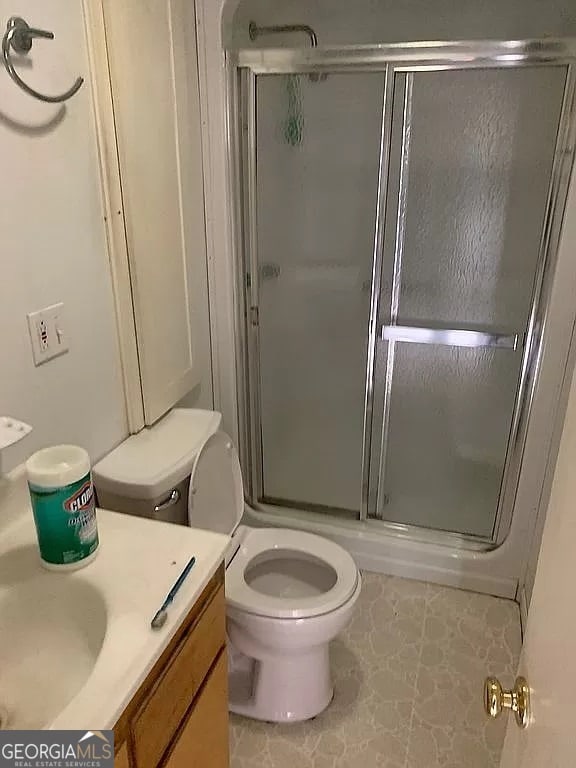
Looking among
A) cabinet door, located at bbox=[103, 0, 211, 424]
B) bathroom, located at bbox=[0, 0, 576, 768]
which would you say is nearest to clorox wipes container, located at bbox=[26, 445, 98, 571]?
bathroom, located at bbox=[0, 0, 576, 768]

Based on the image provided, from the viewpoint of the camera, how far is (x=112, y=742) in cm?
88

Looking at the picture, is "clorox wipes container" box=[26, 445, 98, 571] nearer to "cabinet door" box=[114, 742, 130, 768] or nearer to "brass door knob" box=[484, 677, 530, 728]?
"cabinet door" box=[114, 742, 130, 768]

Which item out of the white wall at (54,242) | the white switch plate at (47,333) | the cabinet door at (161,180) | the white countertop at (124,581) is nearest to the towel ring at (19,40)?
the white wall at (54,242)

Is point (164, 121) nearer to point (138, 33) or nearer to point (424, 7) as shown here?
point (138, 33)

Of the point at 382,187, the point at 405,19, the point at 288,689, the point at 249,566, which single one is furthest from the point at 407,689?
the point at 405,19

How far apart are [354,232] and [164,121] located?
0.72 metres

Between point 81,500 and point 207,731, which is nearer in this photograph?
point 81,500

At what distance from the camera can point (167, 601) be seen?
1.07m

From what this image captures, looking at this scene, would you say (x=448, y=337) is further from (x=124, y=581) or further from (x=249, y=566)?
(x=124, y=581)

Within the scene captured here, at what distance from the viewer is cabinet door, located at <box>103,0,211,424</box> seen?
151cm

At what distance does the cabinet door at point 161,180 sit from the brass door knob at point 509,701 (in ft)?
3.82

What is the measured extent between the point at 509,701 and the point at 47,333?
1.10 m

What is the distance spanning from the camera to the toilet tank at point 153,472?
5.01 feet

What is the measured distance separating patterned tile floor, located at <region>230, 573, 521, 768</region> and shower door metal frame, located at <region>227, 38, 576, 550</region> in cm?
26
